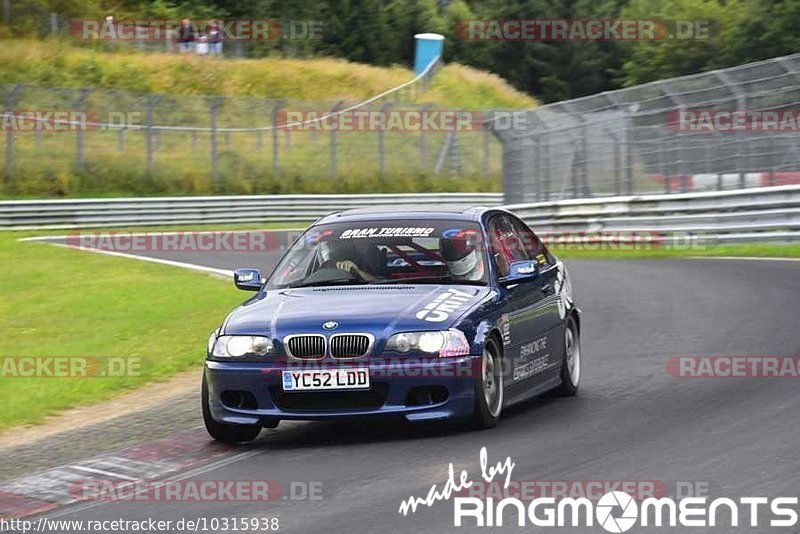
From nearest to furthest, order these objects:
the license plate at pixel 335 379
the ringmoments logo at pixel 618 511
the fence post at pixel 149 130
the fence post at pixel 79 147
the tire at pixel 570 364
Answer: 1. the ringmoments logo at pixel 618 511
2. the license plate at pixel 335 379
3. the tire at pixel 570 364
4. the fence post at pixel 79 147
5. the fence post at pixel 149 130

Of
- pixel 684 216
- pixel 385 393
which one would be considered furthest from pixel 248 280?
pixel 684 216

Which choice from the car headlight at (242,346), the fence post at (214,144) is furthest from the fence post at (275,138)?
the car headlight at (242,346)

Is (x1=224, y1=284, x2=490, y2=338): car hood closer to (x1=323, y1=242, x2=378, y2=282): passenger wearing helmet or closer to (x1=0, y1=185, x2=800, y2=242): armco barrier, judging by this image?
(x1=323, y1=242, x2=378, y2=282): passenger wearing helmet

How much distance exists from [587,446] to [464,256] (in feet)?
6.33

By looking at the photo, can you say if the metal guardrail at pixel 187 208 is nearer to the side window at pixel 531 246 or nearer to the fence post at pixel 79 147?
the fence post at pixel 79 147

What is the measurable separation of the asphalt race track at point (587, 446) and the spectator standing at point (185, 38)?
43877 mm

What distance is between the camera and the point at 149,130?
41125mm

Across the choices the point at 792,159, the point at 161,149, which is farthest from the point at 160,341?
the point at 161,149

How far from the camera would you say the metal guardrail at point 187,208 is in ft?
119

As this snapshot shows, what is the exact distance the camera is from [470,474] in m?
7.74

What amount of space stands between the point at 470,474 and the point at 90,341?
27.8ft

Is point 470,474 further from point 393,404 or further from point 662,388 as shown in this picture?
point 662,388

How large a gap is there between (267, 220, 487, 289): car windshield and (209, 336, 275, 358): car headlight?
36.2 inches

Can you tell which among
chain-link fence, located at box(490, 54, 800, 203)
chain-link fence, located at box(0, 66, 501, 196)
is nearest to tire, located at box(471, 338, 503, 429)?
chain-link fence, located at box(490, 54, 800, 203)
